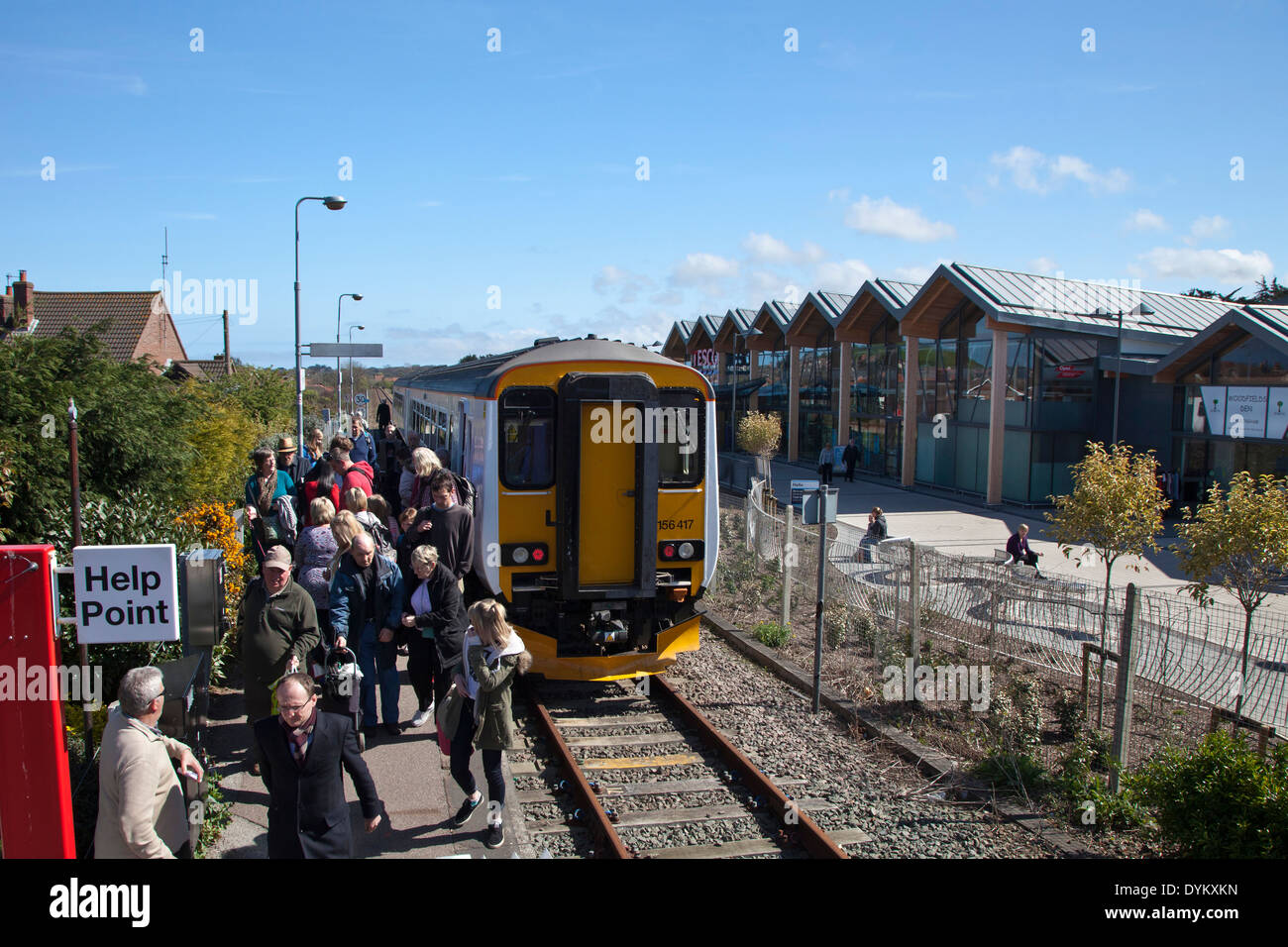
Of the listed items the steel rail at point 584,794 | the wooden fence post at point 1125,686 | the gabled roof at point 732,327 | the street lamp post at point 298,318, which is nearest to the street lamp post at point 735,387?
the gabled roof at point 732,327

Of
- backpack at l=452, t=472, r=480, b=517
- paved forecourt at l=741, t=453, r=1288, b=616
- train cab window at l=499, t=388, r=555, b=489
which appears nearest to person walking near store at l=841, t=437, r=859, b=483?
paved forecourt at l=741, t=453, r=1288, b=616

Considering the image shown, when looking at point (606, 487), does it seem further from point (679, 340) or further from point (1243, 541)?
point (679, 340)

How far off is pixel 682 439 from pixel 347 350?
14.0 meters

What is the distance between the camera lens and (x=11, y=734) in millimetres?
4406

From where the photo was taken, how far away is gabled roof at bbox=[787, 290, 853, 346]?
36.2 meters

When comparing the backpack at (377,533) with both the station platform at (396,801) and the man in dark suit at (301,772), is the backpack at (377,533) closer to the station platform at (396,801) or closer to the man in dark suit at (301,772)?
the station platform at (396,801)

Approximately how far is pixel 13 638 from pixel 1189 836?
652 cm

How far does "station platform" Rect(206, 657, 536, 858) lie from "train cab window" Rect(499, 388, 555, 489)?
7.57 ft

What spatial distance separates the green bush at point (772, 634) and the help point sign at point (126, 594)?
23.7 feet

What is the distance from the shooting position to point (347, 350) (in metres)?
20.5

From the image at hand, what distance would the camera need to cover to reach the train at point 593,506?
26.8ft

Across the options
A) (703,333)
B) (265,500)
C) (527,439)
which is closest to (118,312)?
(703,333)
